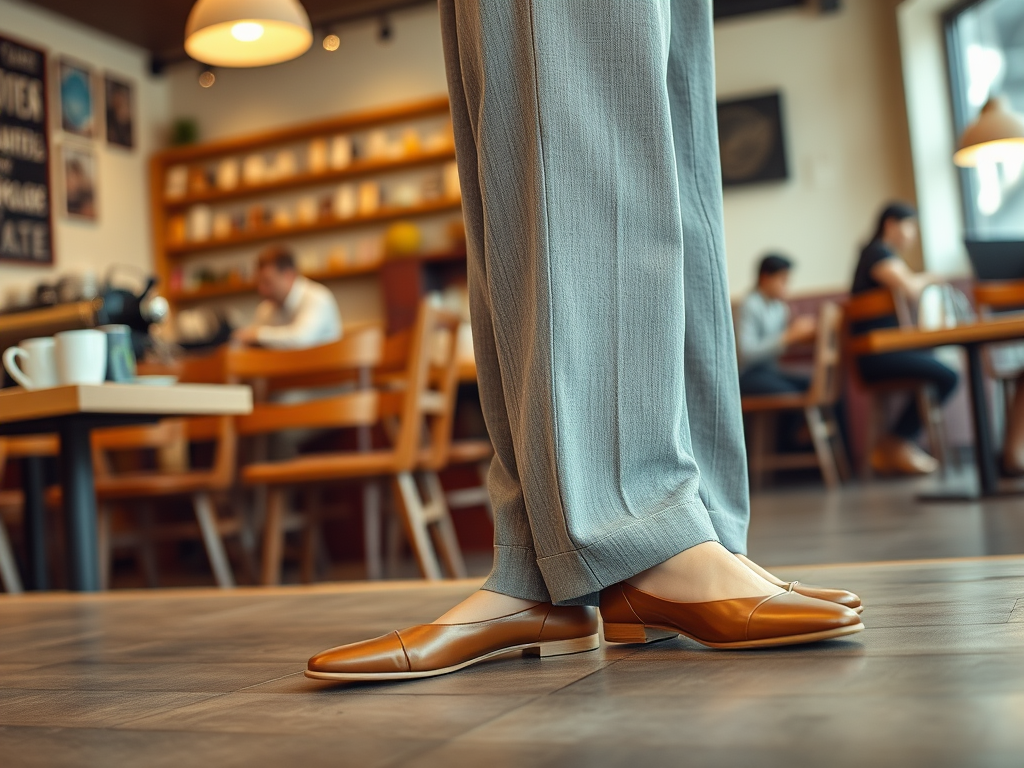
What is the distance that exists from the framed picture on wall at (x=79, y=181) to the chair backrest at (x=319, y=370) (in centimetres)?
472

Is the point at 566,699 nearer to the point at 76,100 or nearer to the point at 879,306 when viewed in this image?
the point at 879,306

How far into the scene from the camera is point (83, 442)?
7.32 ft

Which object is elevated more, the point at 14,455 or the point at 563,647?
the point at 14,455

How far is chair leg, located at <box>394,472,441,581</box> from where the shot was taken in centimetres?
272

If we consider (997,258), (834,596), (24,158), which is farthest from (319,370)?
(24,158)

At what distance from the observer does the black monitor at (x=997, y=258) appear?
4082 millimetres

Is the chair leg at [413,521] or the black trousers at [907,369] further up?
the black trousers at [907,369]

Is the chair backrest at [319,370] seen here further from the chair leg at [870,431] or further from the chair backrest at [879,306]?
the chair leg at [870,431]

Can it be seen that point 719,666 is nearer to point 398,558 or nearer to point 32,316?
point 32,316

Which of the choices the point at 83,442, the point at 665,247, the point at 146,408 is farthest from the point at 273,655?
the point at 83,442

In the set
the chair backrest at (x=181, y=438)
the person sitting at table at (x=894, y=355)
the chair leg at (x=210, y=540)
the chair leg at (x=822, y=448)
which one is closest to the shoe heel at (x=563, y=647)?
the chair backrest at (x=181, y=438)

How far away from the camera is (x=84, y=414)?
2.08 meters

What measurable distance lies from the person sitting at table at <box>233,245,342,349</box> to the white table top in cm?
256

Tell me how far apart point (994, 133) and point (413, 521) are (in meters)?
3.59
